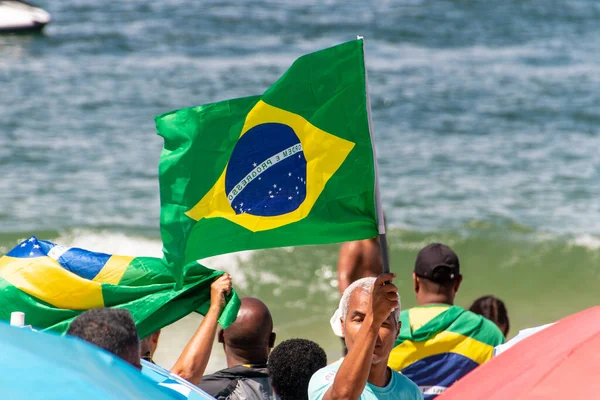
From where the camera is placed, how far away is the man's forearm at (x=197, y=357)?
13.8ft

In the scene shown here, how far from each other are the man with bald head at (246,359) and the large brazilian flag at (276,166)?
1.47ft

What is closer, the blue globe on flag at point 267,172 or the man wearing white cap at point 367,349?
the man wearing white cap at point 367,349

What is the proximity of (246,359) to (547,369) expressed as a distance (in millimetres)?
1701

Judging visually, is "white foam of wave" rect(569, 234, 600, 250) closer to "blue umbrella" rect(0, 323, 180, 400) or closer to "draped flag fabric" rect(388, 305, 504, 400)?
"draped flag fabric" rect(388, 305, 504, 400)

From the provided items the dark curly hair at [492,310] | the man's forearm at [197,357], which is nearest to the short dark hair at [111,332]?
the man's forearm at [197,357]

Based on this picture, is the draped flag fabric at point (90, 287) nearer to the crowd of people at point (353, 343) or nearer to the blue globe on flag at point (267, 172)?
the crowd of people at point (353, 343)

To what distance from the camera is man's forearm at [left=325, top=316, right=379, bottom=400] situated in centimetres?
355

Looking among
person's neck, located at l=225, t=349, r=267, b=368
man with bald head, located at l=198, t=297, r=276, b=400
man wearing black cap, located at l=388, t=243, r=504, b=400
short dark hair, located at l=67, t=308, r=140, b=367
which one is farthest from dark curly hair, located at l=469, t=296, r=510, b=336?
short dark hair, located at l=67, t=308, r=140, b=367

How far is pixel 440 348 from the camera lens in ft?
16.3

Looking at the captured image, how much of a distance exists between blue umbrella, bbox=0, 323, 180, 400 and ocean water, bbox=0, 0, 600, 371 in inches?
267

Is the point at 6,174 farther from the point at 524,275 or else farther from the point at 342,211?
the point at 342,211

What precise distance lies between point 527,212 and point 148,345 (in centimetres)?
1035

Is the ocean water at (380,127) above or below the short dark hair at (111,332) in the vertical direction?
below

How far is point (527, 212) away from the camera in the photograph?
14.3m
